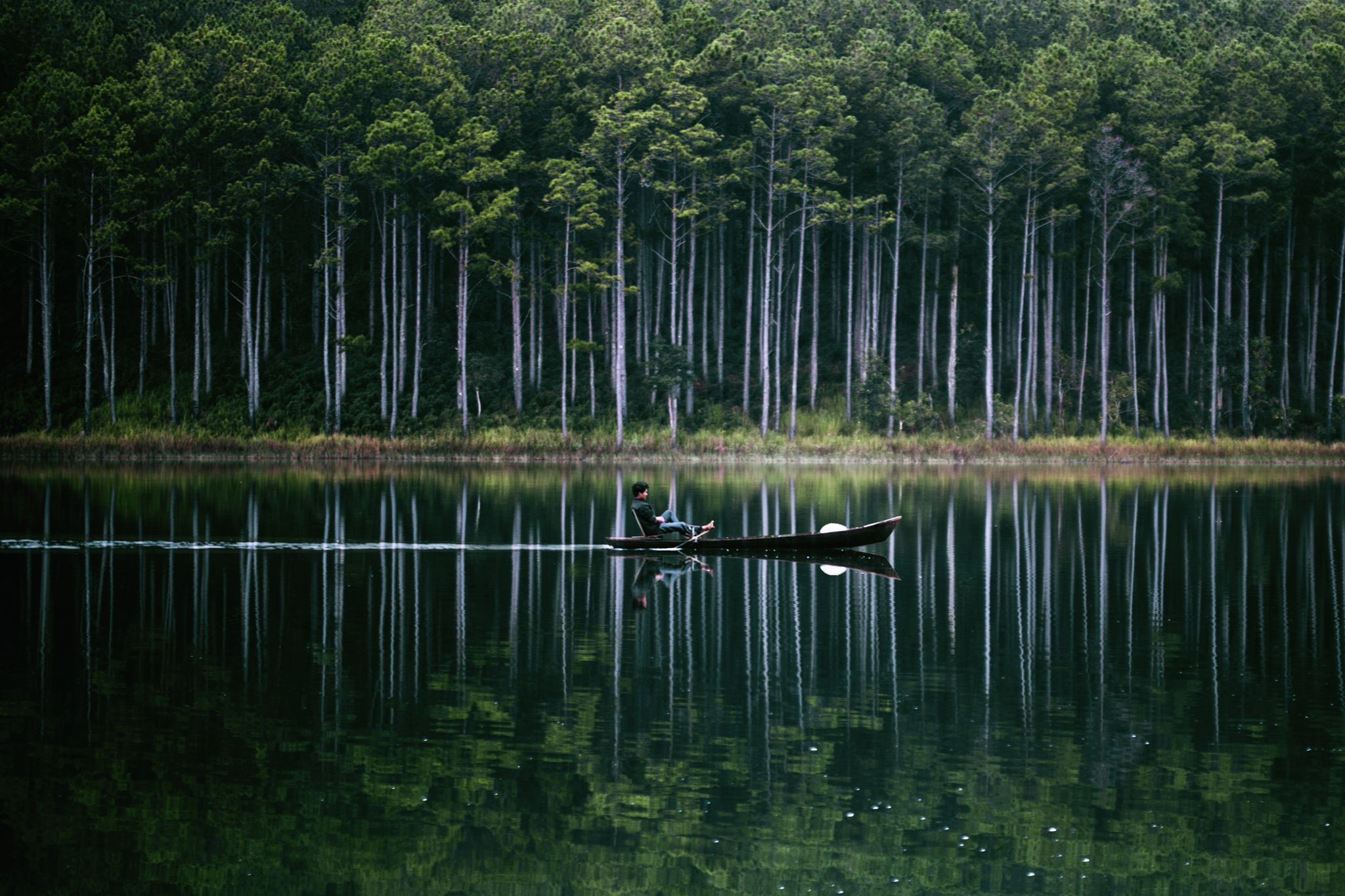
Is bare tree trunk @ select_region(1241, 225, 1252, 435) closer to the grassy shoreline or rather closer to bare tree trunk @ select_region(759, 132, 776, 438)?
the grassy shoreline

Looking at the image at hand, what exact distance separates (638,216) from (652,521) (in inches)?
1701

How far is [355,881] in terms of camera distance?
8.69m

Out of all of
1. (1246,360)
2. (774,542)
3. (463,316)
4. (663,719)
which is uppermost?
(463,316)

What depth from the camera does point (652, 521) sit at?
2525 centimetres

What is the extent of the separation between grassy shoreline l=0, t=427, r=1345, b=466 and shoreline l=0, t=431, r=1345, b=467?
0.04m

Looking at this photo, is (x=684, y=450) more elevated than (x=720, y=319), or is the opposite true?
(x=720, y=319)

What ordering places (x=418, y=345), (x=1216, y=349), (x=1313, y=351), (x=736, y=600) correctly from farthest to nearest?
(x=1313, y=351) → (x=1216, y=349) → (x=418, y=345) → (x=736, y=600)

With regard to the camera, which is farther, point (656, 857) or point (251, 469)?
point (251, 469)

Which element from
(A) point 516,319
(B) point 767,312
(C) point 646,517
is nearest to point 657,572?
(C) point 646,517

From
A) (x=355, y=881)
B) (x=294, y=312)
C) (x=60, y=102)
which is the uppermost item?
(x=60, y=102)

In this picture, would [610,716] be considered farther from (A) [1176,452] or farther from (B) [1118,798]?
(A) [1176,452]

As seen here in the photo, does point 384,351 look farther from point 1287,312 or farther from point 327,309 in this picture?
point 1287,312

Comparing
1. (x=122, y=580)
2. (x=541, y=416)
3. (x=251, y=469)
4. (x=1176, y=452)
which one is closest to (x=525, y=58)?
(x=541, y=416)

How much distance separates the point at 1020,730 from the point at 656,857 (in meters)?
4.19
